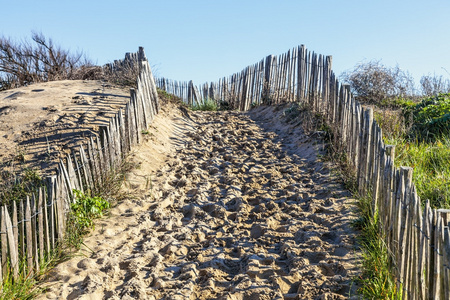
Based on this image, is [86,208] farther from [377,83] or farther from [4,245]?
[377,83]

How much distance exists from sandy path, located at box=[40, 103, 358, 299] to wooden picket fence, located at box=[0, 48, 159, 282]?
0.31 m

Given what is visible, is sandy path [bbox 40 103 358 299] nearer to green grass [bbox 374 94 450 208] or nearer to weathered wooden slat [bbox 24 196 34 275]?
weathered wooden slat [bbox 24 196 34 275]

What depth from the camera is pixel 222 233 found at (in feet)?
16.9

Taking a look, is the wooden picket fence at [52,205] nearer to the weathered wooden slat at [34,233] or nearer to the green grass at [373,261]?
the weathered wooden slat at [34,233]

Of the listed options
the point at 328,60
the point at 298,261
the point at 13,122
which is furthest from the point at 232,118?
the point at 298,261

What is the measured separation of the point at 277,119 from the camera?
34.6ft

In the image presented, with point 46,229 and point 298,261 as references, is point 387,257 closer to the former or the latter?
point 298,261

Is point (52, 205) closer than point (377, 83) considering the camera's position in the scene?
Yes

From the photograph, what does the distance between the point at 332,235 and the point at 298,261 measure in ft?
2.43

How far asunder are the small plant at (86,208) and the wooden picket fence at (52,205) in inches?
3.8

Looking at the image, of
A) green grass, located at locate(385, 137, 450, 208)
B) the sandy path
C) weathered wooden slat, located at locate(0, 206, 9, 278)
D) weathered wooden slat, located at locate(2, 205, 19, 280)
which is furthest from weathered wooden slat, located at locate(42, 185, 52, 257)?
green grass, located at locate(385, 137, 450, 208)

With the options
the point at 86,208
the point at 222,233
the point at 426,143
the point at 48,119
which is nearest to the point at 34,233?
the point at 86,208

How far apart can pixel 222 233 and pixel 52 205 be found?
1.87 meters

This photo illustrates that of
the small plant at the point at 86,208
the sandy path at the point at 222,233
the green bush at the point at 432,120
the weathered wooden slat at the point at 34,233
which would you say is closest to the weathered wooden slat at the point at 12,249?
the weathered wooden slat at the point at 34,233
